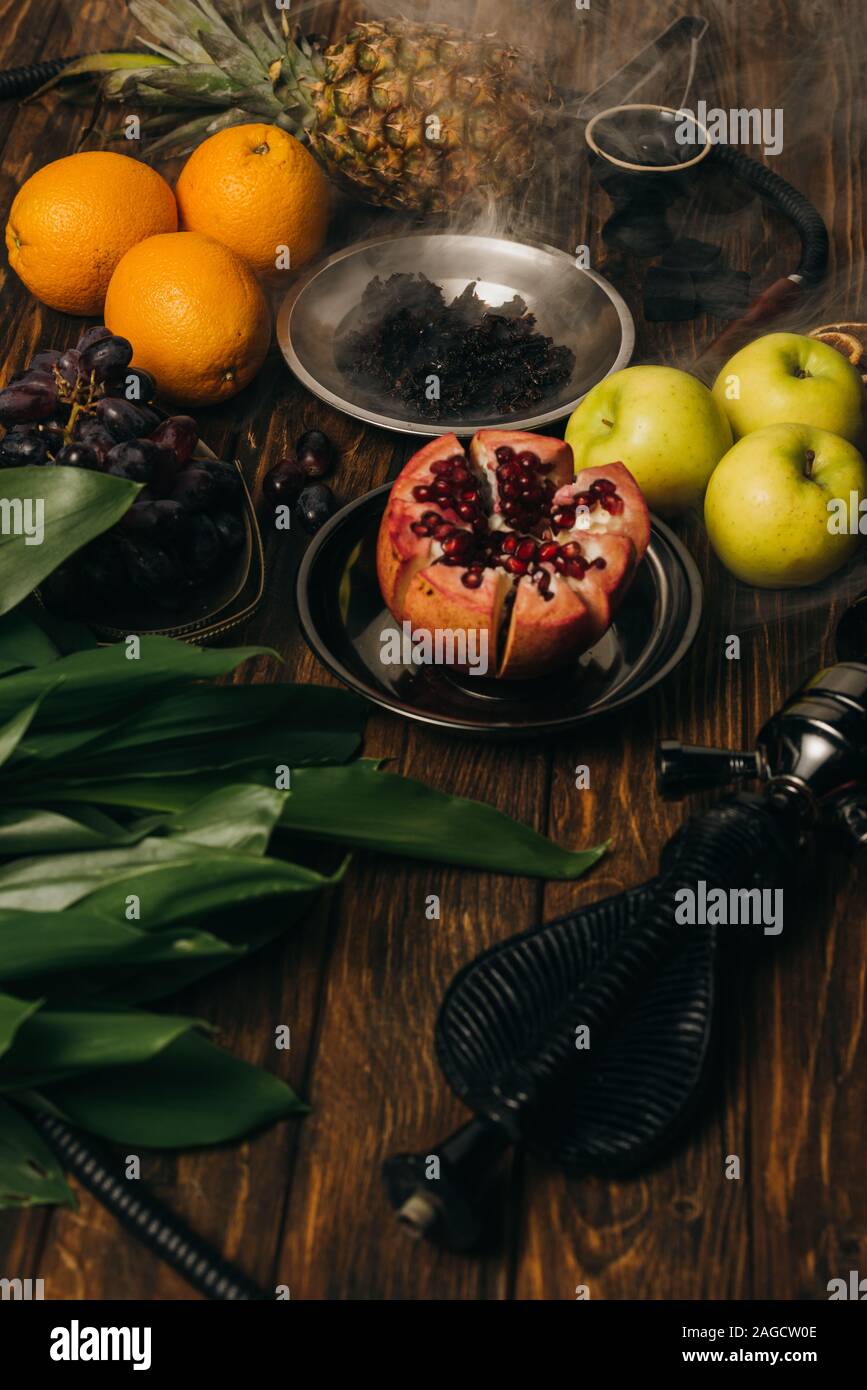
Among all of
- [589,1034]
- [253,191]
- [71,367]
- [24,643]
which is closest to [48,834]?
[24,643]

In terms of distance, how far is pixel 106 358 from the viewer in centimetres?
118

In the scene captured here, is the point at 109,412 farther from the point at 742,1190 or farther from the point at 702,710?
the point at 742,1190

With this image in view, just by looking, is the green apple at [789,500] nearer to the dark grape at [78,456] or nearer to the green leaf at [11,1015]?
the dark grape at [78,456]

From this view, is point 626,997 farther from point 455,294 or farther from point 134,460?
point 455,294

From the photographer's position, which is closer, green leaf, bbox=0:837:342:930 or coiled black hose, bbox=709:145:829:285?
green leaf, bbox=0:837:342:930

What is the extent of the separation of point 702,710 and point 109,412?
598 millimetres

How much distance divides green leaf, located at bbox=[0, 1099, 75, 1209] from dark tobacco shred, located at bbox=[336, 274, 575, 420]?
84cm

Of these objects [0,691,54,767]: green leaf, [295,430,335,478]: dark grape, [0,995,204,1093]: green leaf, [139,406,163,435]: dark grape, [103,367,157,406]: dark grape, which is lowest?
[0,995,204,1093]: green leaf

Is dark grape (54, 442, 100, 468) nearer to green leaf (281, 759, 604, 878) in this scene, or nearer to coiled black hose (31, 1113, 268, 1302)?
green leaf (281, 759, 604, 878)

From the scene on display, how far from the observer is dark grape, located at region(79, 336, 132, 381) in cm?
118

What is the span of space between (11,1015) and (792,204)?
137 cm

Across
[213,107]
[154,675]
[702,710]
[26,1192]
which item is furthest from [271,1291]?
[213,107]

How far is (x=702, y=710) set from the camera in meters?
1.13

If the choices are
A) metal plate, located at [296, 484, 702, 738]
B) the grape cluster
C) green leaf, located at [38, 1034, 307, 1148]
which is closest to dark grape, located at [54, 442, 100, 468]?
the grape cluster
